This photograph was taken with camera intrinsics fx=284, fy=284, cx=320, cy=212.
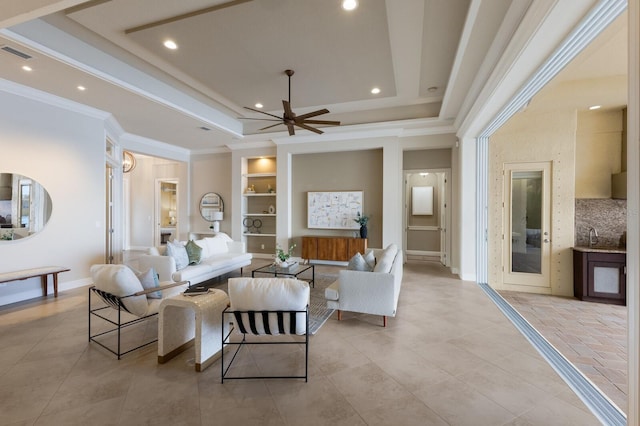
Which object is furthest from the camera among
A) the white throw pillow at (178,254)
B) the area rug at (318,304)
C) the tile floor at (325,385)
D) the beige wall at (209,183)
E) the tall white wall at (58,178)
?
the beige wall at (209,183)

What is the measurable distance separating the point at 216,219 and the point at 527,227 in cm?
734

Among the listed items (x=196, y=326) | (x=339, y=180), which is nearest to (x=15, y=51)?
(x=196, y=326)

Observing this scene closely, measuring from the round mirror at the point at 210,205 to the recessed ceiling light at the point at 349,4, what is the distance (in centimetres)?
651

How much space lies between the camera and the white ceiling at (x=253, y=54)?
9.89 ft

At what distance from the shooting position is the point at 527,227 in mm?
4973

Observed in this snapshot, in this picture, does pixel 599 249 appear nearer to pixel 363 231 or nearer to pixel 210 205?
pixel 363 231

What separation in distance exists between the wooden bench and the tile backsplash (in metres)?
8.20

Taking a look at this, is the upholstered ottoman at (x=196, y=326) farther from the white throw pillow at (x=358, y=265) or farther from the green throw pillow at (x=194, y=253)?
the green throw pillow at (x=194, y=253)

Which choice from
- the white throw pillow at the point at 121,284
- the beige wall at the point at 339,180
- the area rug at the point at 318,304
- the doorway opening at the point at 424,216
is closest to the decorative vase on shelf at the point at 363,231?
the beige wall at the point at 339,180

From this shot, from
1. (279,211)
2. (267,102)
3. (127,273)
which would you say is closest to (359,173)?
(279,211)

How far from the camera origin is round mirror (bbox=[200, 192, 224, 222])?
8.38 meters

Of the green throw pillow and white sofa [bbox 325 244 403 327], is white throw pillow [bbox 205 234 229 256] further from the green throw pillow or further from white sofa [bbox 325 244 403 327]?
white sofa [bbox 325 244 403 327]

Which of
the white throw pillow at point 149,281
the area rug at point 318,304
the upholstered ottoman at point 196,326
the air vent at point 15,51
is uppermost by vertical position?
the air vent at point 15,51

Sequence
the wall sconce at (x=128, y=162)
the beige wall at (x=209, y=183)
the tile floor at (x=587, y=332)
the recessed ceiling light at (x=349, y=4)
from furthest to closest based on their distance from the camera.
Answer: the beige wall at (x=209, y=183) < the wall sconce at (x=128, y=162) < the recessed ceiling light at (x=349, y=4) < the tile floor at (x=587, y=332)
